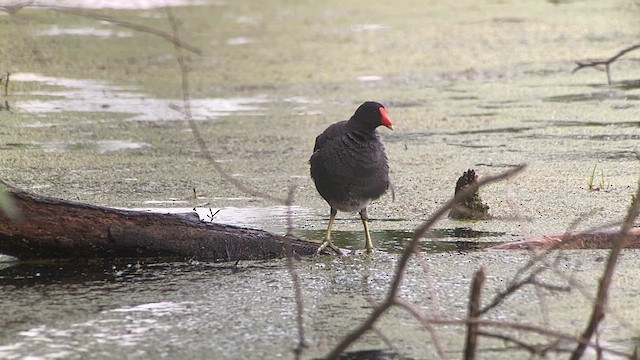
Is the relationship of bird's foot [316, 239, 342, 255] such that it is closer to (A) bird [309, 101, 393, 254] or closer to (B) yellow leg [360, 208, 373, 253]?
(A) bird [309, 101, 393, 254]

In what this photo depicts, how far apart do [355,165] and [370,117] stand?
0.63 feet

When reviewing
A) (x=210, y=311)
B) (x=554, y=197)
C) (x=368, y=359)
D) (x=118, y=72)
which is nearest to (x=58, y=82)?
(x=118, y=72)

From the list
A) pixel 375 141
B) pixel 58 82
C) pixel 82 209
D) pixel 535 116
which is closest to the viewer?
pixel 82 209

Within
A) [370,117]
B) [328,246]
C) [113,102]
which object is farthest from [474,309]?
[113,102]

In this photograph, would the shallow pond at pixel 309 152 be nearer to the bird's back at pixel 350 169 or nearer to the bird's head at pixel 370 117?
the bird's back at pixel 350 169

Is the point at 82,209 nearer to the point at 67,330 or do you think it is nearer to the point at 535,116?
the point at 67,330

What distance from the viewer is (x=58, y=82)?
823 centimetres

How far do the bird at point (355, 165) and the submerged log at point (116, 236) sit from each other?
0.30m

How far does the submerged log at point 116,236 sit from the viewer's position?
146 inches

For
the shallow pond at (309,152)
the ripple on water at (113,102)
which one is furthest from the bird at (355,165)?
the ripple on water at (113,102)

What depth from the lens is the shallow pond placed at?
316 centimetres

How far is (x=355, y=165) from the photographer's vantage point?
4.12m

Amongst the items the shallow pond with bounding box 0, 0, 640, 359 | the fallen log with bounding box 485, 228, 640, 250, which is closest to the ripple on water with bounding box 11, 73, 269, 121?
the shallow pond with bounding box 0, 0, 640, 359

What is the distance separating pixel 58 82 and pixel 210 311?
17.4 feet
